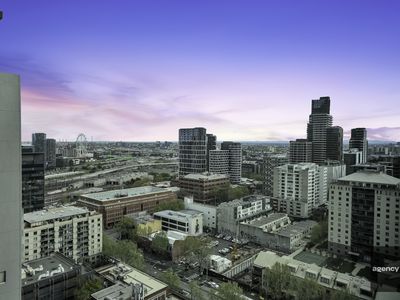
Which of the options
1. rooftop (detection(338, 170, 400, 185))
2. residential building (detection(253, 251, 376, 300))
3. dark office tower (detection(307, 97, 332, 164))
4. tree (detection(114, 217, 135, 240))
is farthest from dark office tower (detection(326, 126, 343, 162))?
residential building (detection(253, 251, 376, 300))

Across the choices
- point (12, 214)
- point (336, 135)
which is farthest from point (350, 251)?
point (336, 135)

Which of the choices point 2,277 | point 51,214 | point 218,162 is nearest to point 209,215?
point 51,214

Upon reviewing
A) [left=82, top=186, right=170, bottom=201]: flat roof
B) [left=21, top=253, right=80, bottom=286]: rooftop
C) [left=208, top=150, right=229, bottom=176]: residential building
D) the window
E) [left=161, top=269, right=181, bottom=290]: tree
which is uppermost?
the window

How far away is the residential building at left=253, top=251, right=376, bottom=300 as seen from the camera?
11117 mm

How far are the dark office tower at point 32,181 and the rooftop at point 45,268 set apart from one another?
34.3ft

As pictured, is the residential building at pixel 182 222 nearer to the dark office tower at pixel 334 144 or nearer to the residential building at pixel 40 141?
the dark office tower at pixel 334 144

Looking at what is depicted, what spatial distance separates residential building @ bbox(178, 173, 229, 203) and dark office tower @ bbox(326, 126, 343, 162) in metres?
21.6

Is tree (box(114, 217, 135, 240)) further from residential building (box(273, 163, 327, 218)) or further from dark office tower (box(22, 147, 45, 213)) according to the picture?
residential building (box(273, 163, 327, 218))

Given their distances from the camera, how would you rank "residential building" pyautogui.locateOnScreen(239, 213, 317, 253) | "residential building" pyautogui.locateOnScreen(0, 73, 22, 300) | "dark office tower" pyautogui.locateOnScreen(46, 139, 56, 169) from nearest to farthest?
"residential building" pyautogui.locateOnScreen(0, 73, 22, 300) → "residential building" pyautogui.locateOnScreen(239, 213, 317, 253) → "dark office tower" pyautogui.locateOnScreen(46, 139, 56, 169)

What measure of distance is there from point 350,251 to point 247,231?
600 cm

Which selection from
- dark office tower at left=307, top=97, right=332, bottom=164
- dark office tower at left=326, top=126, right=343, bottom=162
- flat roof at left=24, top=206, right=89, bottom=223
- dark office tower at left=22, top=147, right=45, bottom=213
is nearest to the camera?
flat roof at left=24, top=206, right=89, bottom=223

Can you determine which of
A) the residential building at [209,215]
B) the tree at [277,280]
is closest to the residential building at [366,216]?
the tree at [277,280]

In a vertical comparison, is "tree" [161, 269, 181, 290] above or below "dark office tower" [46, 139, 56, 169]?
below

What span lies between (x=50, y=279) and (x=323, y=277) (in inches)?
404
